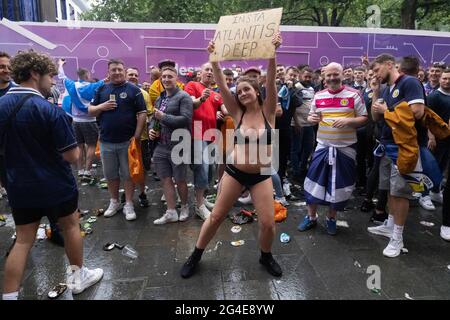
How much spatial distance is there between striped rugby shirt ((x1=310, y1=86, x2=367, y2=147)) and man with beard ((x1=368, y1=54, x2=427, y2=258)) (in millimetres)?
215

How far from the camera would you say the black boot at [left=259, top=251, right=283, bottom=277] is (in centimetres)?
326

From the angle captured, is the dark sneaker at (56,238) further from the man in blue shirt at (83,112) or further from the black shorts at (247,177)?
the man in blue shirt at (83,112)

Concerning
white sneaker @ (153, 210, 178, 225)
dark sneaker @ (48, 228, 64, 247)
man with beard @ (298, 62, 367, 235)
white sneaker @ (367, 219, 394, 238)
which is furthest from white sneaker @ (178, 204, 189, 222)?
white sneaker @ (367, 219, 394, 238)

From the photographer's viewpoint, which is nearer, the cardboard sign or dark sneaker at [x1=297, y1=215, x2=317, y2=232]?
the cardboard sign

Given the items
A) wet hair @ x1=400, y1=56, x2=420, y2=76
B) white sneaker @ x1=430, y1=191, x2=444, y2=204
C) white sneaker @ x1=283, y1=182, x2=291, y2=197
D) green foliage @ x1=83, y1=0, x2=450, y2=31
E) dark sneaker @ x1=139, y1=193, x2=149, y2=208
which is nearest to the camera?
wet hair @ x1=400, y1=56, x2=420, y2=76

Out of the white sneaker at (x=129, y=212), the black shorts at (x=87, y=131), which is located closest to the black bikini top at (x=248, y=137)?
the white sneaker at (x=129, y=212)

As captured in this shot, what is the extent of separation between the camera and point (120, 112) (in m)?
4.47

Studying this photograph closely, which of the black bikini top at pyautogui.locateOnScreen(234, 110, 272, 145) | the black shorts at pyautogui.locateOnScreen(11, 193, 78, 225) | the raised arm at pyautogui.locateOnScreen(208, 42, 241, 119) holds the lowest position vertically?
the black shorts at pyautogui.locateOnScreen(11, 193, 78, 225)

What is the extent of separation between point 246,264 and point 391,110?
A: 7.40ft

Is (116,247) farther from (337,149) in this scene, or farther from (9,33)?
(9,33)

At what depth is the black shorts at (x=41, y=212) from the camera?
262 cm

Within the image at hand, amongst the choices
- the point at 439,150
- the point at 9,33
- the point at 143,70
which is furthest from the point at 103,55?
the point at 439,150

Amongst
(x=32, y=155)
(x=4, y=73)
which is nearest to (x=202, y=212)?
(x=32, y=155)

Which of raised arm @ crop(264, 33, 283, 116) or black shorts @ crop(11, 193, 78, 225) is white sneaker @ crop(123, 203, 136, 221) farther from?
raised arm @ crop(264, 33, 283, 116)
